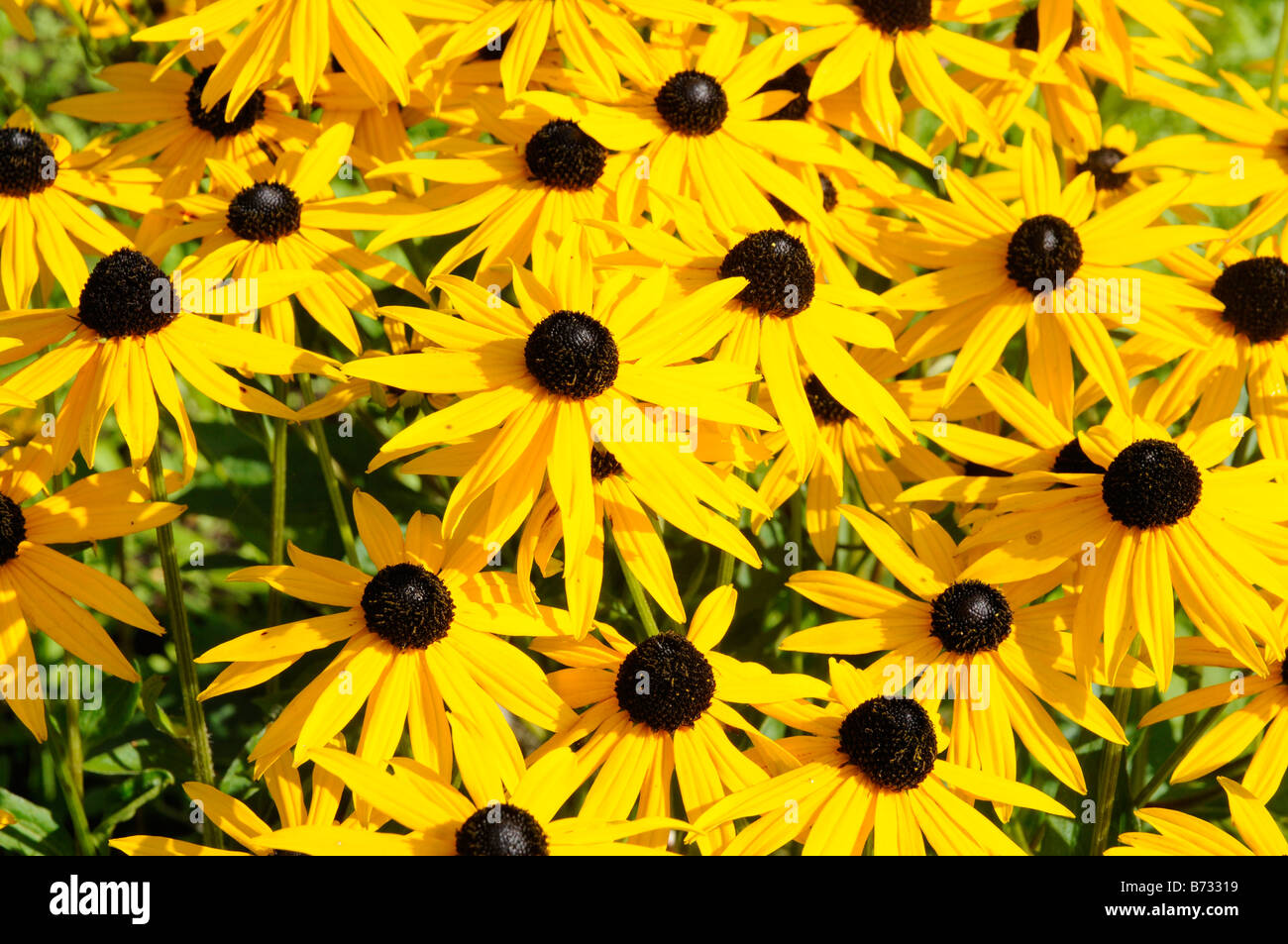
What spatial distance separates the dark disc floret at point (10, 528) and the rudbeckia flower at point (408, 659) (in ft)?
1.24

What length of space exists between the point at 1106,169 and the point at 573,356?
1931 mm

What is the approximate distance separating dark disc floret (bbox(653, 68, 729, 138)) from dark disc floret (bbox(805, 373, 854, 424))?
1.82 ft

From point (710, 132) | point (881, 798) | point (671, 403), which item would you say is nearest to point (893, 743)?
point (881, 798)

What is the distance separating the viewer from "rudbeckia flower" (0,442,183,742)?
2.07m

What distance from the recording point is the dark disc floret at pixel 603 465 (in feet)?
7.16

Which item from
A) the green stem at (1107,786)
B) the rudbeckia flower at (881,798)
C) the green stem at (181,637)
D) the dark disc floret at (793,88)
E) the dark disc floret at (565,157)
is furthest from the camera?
the dark disc floret at (793,88)

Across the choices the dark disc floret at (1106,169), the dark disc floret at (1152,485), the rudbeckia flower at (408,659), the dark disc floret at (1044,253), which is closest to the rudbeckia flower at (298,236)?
the rudbeckia flower at (408,659)

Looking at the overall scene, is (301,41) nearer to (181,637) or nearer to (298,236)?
(298,236)

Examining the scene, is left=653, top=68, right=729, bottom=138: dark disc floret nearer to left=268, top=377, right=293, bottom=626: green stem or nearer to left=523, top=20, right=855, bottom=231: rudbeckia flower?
left=523, top=20, right=855, bottom=231: rudbeckia flower

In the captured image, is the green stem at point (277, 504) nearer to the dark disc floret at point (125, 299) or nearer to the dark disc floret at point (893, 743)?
the dark disc floret at point (125, 299)

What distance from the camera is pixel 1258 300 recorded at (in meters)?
2.53

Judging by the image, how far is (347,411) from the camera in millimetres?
2734
